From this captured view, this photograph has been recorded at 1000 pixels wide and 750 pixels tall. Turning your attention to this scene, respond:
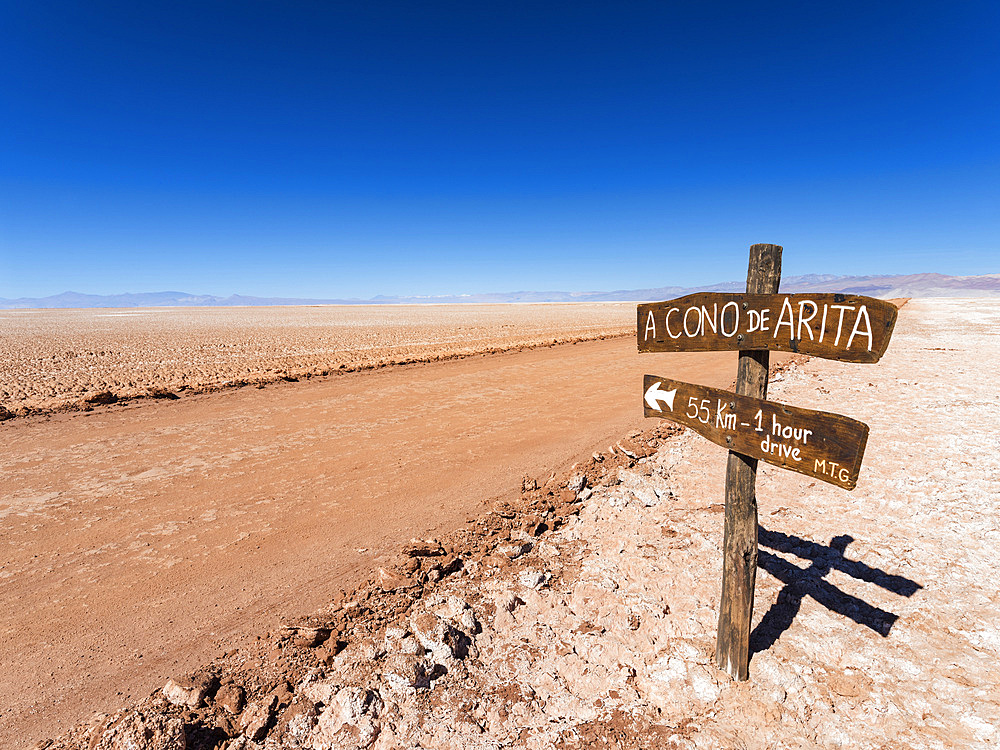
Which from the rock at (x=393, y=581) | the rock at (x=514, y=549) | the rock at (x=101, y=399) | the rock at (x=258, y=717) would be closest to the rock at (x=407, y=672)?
the rock at (x=258, y=717)

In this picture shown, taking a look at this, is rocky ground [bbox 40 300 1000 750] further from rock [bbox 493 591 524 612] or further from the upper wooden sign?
the upper wooden sign

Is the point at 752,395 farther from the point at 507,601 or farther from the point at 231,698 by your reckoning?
the point at 231,698

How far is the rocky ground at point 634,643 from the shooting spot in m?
2.58

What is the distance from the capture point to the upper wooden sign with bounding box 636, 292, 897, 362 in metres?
2.18

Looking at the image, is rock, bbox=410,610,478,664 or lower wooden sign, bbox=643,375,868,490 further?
rock, bbox=410,610,478,664

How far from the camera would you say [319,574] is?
161 inches

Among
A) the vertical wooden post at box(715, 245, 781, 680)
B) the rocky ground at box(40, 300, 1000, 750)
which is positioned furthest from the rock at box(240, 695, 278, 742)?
the vertical wooden post at box(715, 245, 781, 680)

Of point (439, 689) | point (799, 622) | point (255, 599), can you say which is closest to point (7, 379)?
point (255, 599)

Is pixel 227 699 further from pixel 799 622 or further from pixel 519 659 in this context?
pixel 799 622

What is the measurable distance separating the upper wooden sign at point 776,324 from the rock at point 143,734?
10.6 feet

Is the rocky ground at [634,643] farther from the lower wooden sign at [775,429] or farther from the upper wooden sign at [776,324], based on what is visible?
the upper wooden sign at [776,324]

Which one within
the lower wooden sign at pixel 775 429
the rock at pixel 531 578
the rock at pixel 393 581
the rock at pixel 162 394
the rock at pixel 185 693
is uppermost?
the lower wooden sign at pixel 775 429

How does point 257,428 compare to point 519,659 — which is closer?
point 519,659

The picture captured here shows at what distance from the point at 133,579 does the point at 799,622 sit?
5.10 metres
